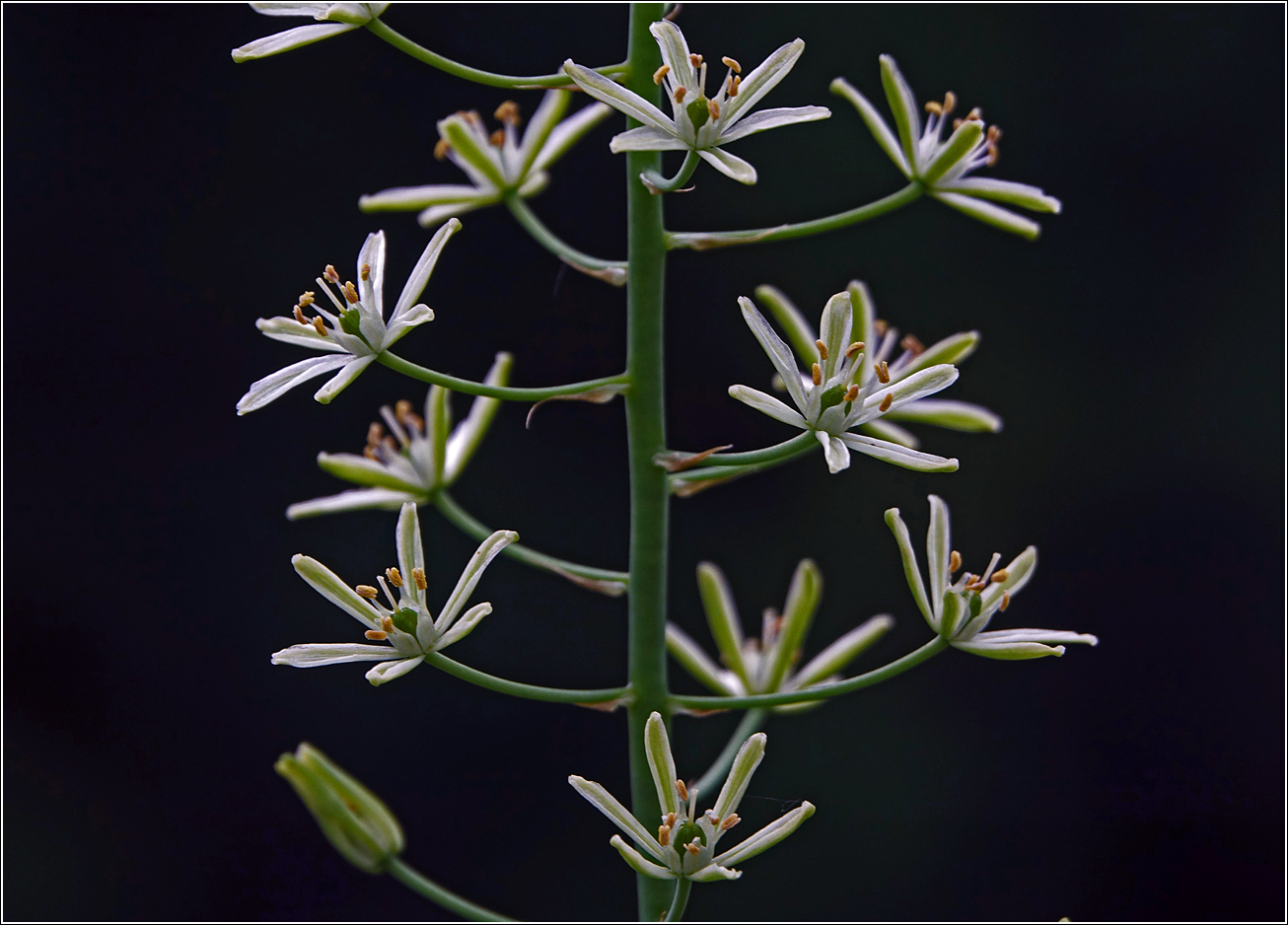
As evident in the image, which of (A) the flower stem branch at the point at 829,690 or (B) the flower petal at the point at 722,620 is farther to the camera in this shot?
(B) the flower petal at the point at 722,620

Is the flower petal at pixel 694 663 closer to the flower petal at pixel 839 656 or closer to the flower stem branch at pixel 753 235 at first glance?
the flower petal at pixel 839 656

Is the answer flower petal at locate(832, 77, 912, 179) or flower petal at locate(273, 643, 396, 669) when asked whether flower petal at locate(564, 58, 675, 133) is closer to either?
flower petal at locate(832, 77, 912, 179)

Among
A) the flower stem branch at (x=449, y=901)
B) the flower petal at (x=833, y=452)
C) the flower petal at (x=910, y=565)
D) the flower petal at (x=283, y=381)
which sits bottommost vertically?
the flower stem branch at (x=449, y=901)

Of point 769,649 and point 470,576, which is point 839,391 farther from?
point 769,649

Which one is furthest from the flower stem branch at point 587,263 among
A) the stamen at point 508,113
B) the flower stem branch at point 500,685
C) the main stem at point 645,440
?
the flower stem branch at point 500,685

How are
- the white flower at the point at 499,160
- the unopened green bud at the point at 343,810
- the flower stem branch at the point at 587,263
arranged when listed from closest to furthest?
the flower stem branch at the point at 587,263 → the unopened green bud at the point at 343,810 → the white flower at the point at 499,160

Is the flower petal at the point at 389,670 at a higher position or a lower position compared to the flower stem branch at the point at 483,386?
lower

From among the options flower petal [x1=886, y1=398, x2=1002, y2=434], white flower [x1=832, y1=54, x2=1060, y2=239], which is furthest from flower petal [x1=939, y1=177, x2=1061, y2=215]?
flower petal [x1=886, y1=398, x2=1002, y2=434]
